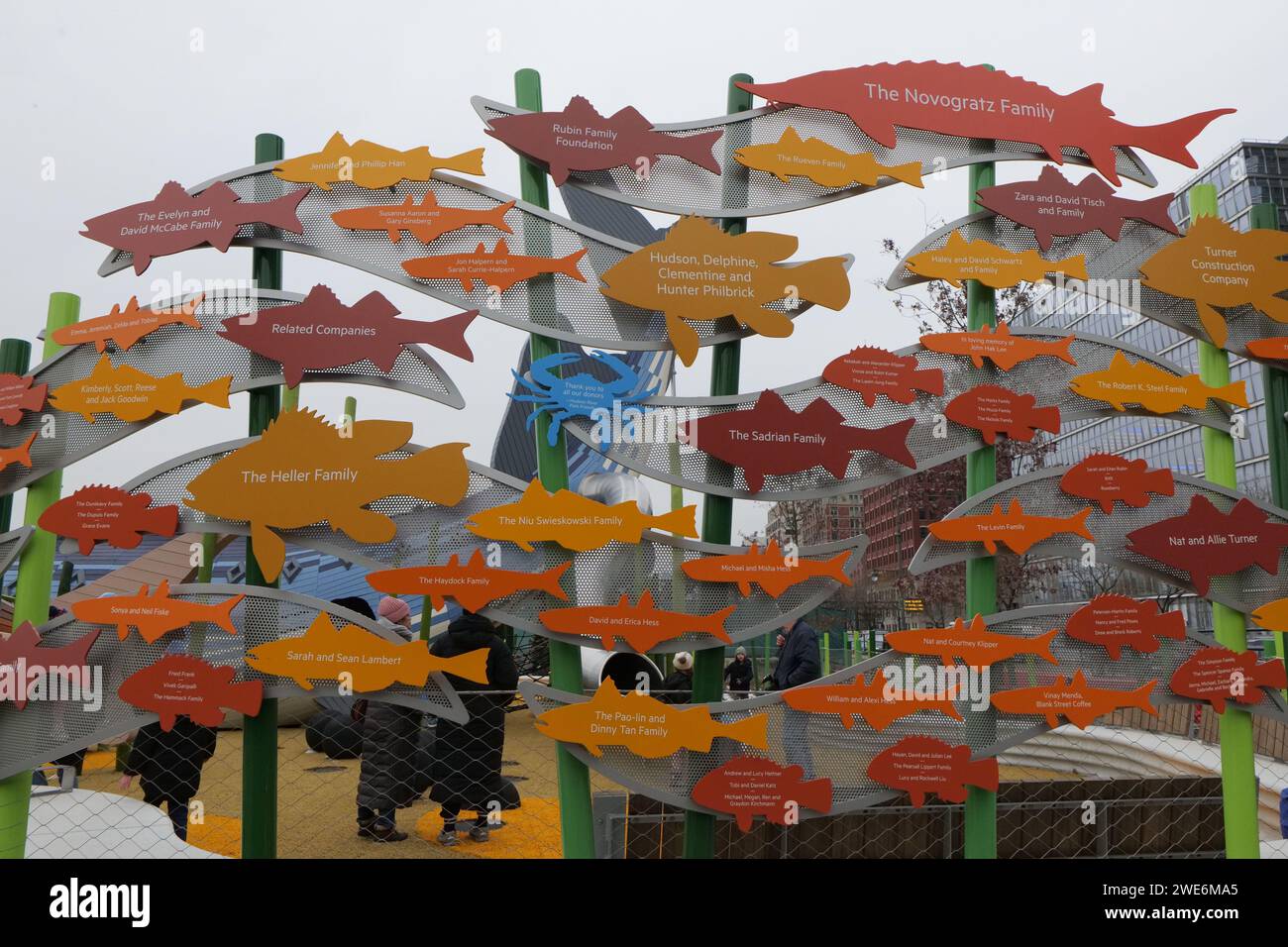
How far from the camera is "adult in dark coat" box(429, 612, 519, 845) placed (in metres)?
4.45

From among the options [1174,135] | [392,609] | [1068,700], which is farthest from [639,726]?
[1174,135]

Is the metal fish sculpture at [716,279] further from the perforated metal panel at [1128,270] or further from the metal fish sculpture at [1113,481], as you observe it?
the metal fish sculpture at [1113,481]

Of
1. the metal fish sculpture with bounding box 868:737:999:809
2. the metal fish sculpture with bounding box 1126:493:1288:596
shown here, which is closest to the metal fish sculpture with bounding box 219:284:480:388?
the metal fish sculpture with bounding box 868:737:999:809

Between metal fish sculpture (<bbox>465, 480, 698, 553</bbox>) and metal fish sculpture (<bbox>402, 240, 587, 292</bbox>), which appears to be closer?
metal fish sculpture (<bbox>465, 480, 698, 553</bbox>)

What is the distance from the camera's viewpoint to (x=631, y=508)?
136 inches

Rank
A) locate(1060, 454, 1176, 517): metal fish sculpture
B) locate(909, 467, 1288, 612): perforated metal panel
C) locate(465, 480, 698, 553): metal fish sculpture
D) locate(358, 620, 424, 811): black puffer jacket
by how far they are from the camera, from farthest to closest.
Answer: locate(358, 620, 424, 811): black puffer jacket
locate(1060, 454, 1176, 517): metal fish sculpture
locate(909, 467, 1288, 612): perforated metal panel
locate(465, 480, 698, 553): metal fish sculpture

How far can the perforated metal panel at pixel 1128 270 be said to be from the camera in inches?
156

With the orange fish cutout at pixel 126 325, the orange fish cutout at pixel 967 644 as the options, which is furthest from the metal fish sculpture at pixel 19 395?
the orange fish cutout at pixel 967 644

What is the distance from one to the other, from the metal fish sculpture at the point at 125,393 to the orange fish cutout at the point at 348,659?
95 cm

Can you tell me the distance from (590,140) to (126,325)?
6.37 ft

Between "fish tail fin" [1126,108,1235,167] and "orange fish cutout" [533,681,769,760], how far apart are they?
3078 millimetres

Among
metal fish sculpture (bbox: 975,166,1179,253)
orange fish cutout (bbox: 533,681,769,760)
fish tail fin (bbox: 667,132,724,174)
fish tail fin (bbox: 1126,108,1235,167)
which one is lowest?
orange fish cutout (bbox: 533,681,769,760)

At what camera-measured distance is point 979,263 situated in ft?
12.7

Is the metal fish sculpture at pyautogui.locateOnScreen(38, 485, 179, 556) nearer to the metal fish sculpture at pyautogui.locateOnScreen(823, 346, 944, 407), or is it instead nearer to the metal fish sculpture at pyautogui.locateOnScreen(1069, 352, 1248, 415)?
the metal fish sculpture at pyautogui.locateOnScreen(823, 346, 944, 407)
